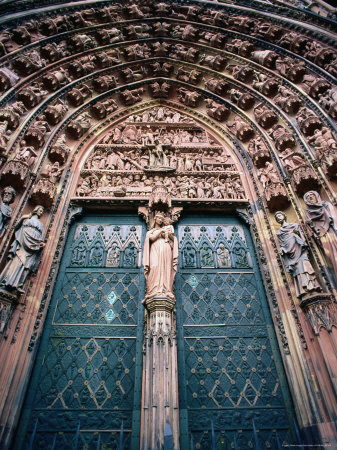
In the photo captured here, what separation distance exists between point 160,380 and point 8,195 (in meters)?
3.69

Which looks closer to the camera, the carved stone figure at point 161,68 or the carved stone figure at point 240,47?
the carved stone figure at point 240,47

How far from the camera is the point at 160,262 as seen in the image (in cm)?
462

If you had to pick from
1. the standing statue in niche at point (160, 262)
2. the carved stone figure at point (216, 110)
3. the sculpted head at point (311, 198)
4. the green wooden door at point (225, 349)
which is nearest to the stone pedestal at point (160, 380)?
the standing statue in niche at point (160, 262)

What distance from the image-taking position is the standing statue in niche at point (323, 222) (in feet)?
14.5

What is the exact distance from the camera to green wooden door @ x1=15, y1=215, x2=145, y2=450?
3.90 meters

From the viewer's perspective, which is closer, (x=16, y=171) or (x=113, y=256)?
(x=16, y=171)

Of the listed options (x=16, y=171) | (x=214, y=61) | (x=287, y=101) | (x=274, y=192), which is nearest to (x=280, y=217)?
Answer: (x=274, y=192)

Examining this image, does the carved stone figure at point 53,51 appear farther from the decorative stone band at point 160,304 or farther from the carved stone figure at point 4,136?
the decorative stone band at point 160,304

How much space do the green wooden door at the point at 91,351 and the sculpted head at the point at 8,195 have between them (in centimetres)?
124

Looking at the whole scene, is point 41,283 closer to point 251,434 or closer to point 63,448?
point 63,448

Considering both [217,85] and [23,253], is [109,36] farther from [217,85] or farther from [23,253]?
[23,253]

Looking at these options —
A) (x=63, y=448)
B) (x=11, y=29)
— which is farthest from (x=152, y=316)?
(x=11, y=29)

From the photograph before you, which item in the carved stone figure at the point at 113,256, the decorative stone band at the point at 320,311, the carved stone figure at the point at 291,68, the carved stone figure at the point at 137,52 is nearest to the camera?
the decorative stone band at the point at 320,311

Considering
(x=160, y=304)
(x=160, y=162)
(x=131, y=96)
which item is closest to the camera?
(x=160, y=304)
